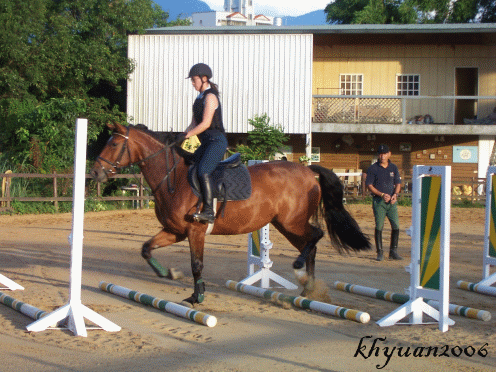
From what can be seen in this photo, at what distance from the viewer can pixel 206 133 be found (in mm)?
6910

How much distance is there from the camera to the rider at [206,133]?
6713 millimetres

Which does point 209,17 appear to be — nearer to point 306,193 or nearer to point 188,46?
point 188,46

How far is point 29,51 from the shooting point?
23969mm

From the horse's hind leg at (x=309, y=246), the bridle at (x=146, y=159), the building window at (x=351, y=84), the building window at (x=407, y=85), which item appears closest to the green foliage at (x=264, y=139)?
the building window at (x=351, y=84)

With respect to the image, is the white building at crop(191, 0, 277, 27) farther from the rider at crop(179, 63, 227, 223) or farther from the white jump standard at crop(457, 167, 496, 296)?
the rider at crop(179, 63, 227, 223)

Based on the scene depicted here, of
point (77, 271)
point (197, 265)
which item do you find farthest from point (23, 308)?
point (197, 265)

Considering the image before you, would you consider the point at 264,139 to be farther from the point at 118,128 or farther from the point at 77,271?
the point at 77,271

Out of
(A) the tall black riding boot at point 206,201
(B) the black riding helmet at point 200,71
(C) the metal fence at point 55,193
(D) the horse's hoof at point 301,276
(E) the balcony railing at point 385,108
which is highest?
(E) the balcony railing at point 385,108

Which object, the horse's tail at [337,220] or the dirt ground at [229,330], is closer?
the dirt ground at [229,330]

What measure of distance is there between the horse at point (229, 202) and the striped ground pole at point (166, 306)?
1.36ft

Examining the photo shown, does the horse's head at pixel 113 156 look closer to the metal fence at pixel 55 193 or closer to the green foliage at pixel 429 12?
the metal fence at pixel 55 193

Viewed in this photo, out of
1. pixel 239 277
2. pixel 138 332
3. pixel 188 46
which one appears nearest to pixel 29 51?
pixel 188 46

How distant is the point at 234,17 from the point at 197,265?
3513 inches

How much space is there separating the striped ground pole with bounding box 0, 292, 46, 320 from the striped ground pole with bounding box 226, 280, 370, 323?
2.62m
